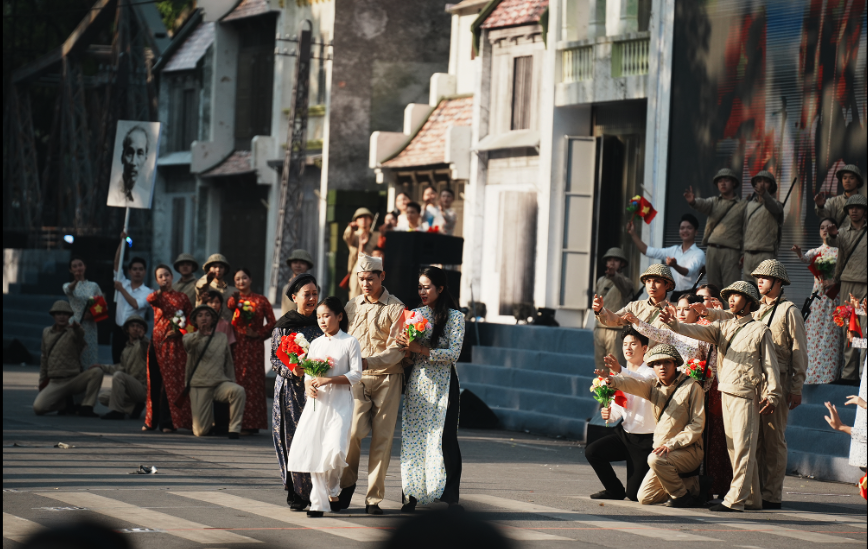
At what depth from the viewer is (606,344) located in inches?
645

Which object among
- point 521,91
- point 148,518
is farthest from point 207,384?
point 521,91

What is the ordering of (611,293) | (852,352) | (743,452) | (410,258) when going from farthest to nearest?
(410,258) < (611,293) < (852,352) < (743,452)

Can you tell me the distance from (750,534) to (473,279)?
16.4 meters

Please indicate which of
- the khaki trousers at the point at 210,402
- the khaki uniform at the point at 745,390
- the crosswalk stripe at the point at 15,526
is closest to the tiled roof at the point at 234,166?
the khaki trousers at the point at 210,402

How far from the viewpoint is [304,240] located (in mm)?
32406

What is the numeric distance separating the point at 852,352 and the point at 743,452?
411 centimetres

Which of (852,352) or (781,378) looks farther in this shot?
(852,352)

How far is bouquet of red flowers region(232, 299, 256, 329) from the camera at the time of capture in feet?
49.4

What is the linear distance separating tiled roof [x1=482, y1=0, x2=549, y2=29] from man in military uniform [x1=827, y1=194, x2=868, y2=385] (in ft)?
36.5

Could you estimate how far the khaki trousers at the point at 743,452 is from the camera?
10.3m

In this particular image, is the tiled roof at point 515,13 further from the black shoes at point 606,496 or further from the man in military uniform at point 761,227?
the black shoes at point 606,496

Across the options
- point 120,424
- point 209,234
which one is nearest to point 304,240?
point 209,234

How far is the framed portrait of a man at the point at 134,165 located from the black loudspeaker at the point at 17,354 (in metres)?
7.84

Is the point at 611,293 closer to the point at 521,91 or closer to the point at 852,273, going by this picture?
the point at 852,273
